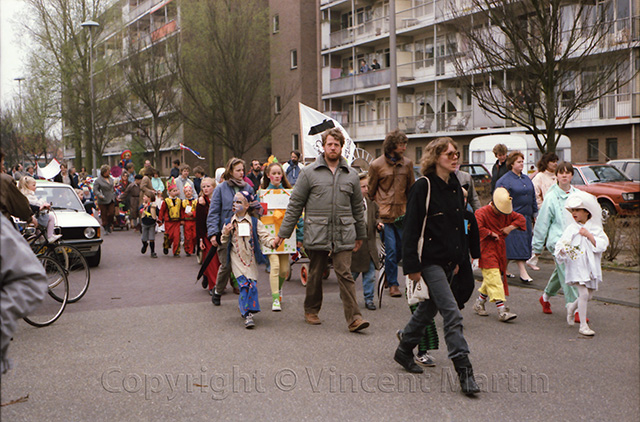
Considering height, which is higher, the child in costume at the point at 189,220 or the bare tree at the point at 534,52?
the bare tree at the point at 534,52

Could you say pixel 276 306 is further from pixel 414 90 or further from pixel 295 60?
pixel 295 60

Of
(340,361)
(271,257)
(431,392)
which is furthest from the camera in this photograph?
(271,257)

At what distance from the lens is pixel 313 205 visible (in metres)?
7.70

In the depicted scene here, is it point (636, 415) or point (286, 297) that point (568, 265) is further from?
point (286, 297)

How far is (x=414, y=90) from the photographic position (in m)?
44.5

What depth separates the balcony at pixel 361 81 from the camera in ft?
146

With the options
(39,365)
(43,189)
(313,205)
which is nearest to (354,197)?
(313,205)

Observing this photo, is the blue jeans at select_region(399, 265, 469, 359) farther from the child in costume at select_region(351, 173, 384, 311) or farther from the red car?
the red car

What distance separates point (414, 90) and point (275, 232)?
36.1 metres

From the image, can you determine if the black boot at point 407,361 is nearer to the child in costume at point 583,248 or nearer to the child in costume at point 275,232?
the child in costume at point 583,248

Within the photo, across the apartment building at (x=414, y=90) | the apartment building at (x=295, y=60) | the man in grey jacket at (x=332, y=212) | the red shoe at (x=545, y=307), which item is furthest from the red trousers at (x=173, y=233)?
the apartment building at (x=295, y=60)

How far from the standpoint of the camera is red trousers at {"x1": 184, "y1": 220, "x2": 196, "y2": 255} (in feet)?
48.9

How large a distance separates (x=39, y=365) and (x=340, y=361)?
8.50ft

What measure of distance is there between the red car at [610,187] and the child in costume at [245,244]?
1278 cm
